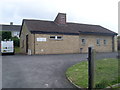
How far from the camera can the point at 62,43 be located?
23.2 meters

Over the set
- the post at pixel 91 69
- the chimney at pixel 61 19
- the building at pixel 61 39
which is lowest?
the post at pixel 91 69

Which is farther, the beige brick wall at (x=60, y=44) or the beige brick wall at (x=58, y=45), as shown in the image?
the beige brick wall at (x=58, y=45)

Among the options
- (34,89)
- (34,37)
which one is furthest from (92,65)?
(34,37)

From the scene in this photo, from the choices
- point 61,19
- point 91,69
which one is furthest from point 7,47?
point 91,69

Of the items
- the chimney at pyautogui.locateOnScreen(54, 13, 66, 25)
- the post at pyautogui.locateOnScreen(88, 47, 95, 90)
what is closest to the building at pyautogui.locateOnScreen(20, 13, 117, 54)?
the chimney at pyautogui.locateOnScreen(54, 13, 66, 25)

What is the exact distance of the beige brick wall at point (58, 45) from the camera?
21.6 metres

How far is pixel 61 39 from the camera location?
76.2ft

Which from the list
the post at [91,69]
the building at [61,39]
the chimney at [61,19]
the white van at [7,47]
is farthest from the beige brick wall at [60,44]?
the post at [91,69]

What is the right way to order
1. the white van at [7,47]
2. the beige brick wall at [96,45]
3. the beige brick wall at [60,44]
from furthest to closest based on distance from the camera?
the beige brick wall at [96,45] → the beige brick wall at [60,44] → the white van at [7,47]

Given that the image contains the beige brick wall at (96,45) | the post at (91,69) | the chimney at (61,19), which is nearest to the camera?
the post at (91,69)

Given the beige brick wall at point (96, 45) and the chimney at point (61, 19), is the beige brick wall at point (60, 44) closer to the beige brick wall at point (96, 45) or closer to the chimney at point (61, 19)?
the beige brick wall at point (96, 45)

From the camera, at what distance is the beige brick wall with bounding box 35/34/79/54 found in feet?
70.9

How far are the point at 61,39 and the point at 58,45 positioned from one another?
117 cm

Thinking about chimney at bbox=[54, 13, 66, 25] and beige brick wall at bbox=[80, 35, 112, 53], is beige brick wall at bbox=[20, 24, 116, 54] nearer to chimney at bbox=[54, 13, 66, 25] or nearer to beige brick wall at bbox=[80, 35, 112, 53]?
beige brick wall at bbox=[80, 35, 112, 53]
